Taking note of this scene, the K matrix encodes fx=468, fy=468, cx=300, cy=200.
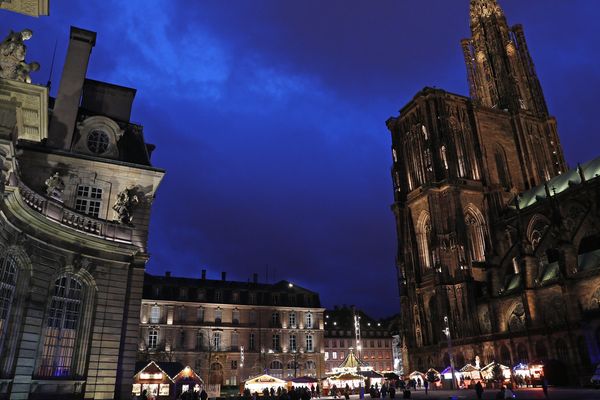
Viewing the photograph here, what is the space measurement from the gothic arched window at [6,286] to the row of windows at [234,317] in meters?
45.9

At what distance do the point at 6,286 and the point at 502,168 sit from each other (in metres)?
67.4

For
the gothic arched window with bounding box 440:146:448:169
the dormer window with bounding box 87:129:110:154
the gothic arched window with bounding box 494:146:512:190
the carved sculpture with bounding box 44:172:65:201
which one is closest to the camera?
the carved sculpture with bounding box 44:172:65:201

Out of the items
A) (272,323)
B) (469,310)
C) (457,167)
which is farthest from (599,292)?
(272,323)

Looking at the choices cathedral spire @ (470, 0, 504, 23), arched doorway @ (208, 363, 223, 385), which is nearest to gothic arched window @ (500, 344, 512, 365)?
arched doorway @ (208, 363, 223, 385)

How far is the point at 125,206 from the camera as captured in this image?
2398 centimetres

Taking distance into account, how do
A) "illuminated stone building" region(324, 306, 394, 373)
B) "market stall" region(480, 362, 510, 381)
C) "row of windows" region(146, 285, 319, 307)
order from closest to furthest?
"market stall" region(480, 362, 510, 381) < "row of windows" region(146, 285, 319, 307) < "illuminated stone building" region(324, 306, 394, 373)

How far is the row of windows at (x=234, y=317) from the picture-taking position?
61.2 meters

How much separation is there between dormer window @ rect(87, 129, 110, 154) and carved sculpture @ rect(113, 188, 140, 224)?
3363mm

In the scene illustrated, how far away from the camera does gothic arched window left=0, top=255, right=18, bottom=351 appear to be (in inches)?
650

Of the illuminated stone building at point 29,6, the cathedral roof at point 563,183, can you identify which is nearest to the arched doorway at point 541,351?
the cathedral roof at point 563,183

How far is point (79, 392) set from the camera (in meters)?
20.0

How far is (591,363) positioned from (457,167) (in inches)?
1234

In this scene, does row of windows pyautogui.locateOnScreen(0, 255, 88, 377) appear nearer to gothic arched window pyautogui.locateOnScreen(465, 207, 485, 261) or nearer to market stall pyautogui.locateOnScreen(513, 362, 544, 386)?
market stall pyautogui.locateOnScreen(513, 362, 544, 386)

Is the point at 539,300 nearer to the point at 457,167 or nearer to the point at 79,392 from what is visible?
the point at 457,167
